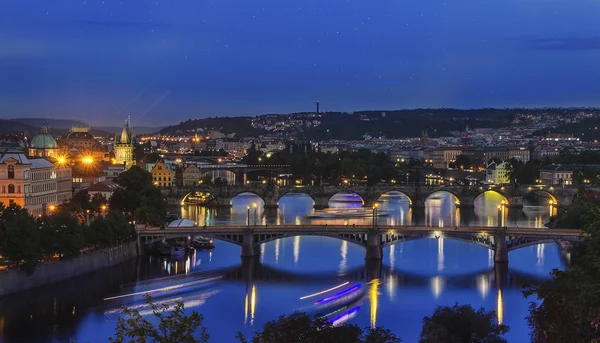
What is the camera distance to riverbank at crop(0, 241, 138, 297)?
84.2 ft

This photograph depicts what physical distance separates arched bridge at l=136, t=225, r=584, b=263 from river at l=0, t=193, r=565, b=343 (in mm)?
517

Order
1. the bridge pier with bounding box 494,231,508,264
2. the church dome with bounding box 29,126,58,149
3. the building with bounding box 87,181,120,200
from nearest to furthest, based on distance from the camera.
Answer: the bridge pier with bounding box 494,231,508,264, the building with bounding box 87,181,120,200, the church dome with bounding box 29,126,58,149

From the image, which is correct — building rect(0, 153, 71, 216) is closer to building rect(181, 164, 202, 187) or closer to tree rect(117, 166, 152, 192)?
tree rect(117, 166, 152, 192)

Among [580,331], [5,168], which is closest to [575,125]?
[5,168]

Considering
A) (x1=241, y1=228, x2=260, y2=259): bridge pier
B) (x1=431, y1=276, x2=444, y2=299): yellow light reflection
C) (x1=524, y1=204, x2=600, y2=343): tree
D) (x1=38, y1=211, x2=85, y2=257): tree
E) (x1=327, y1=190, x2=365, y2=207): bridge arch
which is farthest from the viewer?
(x1=327, y1=190, x2=365, y2=207): bridge arch

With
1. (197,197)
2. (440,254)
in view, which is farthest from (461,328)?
(197,197)

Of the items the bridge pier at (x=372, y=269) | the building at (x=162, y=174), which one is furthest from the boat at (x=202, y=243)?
the building at (x=162, y=174)

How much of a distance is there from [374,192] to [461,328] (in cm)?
3892

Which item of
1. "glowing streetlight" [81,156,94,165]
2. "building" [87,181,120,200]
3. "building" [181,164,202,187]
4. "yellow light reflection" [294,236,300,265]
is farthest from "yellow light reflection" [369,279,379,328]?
"building" [181,164,202,187]

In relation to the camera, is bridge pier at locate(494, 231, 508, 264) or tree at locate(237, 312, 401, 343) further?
bridge pier at locate(494, 231, 508, 264)

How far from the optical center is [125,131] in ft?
235

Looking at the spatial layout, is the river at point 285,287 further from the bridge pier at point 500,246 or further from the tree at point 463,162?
the tree at point 463,162

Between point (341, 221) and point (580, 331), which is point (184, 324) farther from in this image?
point (341, 221)

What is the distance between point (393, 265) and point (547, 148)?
8522cm
